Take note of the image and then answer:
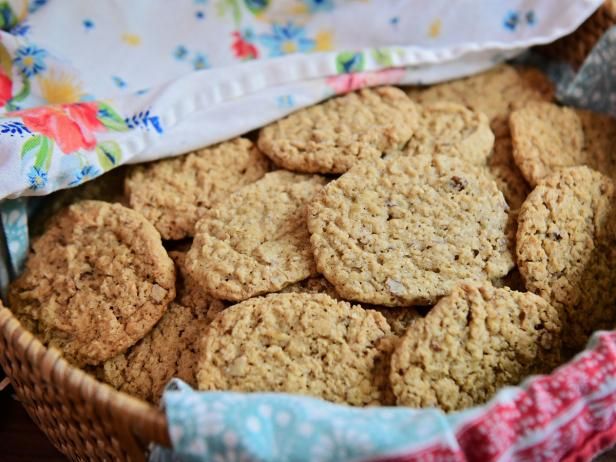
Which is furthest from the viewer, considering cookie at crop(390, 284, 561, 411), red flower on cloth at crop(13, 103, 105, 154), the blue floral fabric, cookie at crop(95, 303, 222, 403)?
red flower on cloth at crop(13, 103, 105, 154)

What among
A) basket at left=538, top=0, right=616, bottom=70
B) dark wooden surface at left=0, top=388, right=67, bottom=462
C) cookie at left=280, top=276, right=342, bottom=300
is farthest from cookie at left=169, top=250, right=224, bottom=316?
basket at left=538, top=0, right=616, bottom=70

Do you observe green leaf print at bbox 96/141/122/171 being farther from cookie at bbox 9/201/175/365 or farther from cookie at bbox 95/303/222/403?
cookie at bbox 95/303/222/403

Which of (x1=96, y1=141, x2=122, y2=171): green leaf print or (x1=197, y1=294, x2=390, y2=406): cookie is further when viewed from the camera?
(x1=96, y1=141, x2=122, y2=171): green leaf print

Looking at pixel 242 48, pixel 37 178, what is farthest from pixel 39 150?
pixel 242 48

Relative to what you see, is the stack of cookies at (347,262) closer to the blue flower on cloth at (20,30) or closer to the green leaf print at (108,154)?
the green leaf print at (108,154)

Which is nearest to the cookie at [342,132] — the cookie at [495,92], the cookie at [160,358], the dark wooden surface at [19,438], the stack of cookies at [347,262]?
the stack of cookies at [347,262]

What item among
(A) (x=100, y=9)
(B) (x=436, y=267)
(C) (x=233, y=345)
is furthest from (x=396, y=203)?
(A) (x=100, y=9)

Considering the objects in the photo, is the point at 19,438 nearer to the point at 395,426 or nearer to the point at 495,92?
the point at 395,426
